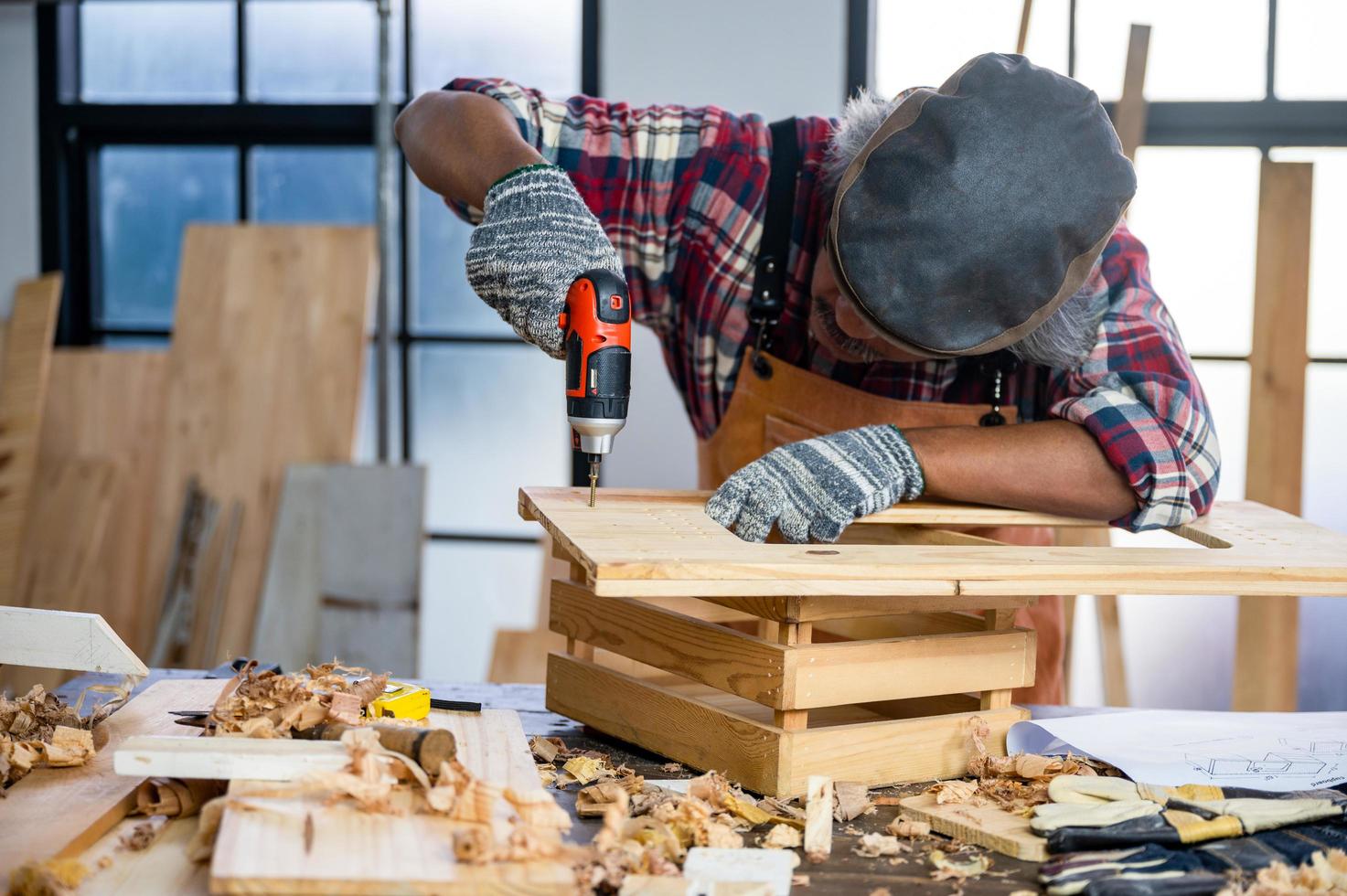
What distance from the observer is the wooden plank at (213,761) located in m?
0.93

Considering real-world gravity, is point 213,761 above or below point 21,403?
below

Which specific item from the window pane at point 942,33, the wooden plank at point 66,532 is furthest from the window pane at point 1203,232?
the wooden plank at point 66,532

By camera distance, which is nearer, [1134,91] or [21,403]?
[1134,91]

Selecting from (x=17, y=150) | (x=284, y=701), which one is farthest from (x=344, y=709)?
(x=17, y=150)

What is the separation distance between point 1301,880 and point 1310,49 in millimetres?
2831

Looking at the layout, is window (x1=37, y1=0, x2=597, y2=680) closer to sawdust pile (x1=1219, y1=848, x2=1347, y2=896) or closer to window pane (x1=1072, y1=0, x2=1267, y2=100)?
window pane (x1=1072, y1=0, x2=1267, y2=100)

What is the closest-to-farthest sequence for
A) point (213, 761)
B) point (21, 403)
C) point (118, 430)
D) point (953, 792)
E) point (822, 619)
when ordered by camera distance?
point (213, 761) < point (953, 792) < point (822, 619) < point (21, 403) < point (118, 430)

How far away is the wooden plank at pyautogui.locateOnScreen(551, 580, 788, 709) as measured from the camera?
115cm

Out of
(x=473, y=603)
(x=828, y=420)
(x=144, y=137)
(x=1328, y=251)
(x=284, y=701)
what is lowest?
(x=473, y=603)

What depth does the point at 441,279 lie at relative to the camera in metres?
3.51

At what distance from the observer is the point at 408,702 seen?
120 cm

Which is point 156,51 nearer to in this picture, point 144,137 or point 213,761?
point 144,137

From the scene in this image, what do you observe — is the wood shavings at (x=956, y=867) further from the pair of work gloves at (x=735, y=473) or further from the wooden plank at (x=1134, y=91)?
the wooden plank at (x=1134, y=91)

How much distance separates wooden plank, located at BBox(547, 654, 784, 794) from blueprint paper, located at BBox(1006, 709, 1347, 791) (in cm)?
31
